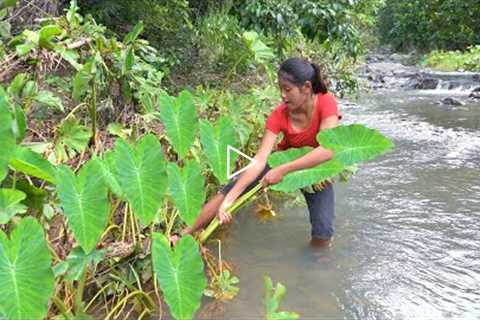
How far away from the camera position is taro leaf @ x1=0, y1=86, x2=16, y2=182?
1713mm

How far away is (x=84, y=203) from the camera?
1819 mm

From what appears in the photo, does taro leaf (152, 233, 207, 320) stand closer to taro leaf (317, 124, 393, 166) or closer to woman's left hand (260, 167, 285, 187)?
taro leaf (317, 124, 393, 166)

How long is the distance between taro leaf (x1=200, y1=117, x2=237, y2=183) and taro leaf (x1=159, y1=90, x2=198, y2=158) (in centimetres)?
10

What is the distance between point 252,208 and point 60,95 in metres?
1.75

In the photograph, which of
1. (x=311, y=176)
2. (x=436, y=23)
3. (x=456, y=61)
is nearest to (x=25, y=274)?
(x=311, y=176)

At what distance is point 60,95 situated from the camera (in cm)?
363

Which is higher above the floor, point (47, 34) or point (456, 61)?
point (47, 34)

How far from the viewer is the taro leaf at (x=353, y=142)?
6.48 ft

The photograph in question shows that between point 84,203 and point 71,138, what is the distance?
1.22 m

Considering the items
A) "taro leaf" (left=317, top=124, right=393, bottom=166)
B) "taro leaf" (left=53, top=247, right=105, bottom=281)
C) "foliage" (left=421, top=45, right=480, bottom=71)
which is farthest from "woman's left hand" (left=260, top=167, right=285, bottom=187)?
"foliage" (left=421, top=45, right=480, bottom=71)

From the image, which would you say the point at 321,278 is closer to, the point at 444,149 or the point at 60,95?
the point at 60,95

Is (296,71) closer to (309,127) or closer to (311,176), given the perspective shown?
(309,127)

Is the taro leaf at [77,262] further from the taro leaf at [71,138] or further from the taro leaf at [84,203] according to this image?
the taro leaf at [71,138]

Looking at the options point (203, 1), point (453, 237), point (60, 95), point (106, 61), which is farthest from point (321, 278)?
point (203, 1)
